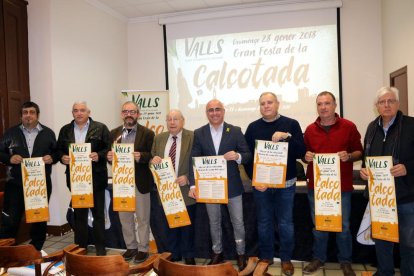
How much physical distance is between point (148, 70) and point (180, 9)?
1369 mm

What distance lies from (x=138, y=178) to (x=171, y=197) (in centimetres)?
50

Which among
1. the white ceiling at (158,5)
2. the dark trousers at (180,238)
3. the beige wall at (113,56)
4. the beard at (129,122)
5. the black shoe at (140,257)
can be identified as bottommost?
the black shoe at (140,257)

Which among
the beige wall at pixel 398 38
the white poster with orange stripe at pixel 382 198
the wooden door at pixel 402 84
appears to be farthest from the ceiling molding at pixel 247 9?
the white poster with orange stripe at pixel 382 198

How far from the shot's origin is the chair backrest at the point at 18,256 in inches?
67.9

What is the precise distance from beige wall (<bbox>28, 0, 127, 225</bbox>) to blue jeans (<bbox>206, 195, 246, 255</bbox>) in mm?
2785

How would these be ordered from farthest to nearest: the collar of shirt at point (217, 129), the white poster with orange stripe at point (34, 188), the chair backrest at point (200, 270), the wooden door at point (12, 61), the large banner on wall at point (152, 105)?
the large banner on wall at point (152, 105) → the wooden door at point (12, 61) → the white poster with orange stripe at point (34, 188) → the collar of shirt at point (217, 129) → the chair backrest at point (200, 270)

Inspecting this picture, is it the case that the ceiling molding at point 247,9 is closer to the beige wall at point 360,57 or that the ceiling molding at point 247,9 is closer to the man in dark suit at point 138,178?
the beige wall at point 360,57

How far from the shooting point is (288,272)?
3.06 meters

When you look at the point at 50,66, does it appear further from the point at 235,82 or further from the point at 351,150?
the point at 351,150

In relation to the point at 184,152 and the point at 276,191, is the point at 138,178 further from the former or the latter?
the point at 276,191

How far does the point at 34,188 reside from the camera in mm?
3377

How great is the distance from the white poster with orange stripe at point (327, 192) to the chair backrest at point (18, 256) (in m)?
2.09

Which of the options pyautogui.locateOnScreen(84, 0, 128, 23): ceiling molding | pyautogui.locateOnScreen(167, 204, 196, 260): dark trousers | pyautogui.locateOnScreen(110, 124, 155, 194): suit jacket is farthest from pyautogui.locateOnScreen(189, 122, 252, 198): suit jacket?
pyautogui.locateOnScreen(84, 0, 128, 23): ceiling molding

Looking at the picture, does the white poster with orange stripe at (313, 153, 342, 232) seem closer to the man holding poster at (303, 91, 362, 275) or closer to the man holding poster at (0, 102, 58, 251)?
the man holding poster at (303, 91, 362, 275)
